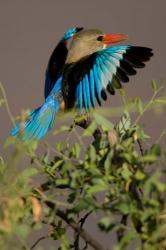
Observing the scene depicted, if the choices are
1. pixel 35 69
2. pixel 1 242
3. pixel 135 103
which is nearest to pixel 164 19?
pixel 35 69

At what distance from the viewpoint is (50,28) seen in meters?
6.15

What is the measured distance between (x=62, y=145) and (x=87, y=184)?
9.3 inches

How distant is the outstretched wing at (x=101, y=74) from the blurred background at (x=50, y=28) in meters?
2.19

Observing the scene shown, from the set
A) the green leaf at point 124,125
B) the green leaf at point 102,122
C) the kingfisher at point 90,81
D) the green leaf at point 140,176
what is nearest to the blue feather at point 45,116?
the kingfisher at point 90,81

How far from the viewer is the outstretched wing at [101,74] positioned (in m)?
2.66

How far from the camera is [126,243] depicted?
121 centimetres

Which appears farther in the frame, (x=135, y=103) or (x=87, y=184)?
(x=135, y=103)

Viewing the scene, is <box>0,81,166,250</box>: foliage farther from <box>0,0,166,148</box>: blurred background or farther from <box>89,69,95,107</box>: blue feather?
<box>0,0,166,148</box>: blurred background

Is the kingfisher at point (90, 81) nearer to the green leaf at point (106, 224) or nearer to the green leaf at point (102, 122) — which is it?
the green leaf at point (102, 122)

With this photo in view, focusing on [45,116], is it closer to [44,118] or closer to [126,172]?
[44,118]

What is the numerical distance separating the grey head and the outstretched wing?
71 cm

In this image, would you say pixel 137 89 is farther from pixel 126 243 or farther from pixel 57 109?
pixel 126 243

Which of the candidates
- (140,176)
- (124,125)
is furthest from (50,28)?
(140,176)

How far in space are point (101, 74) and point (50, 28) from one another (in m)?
3.42
